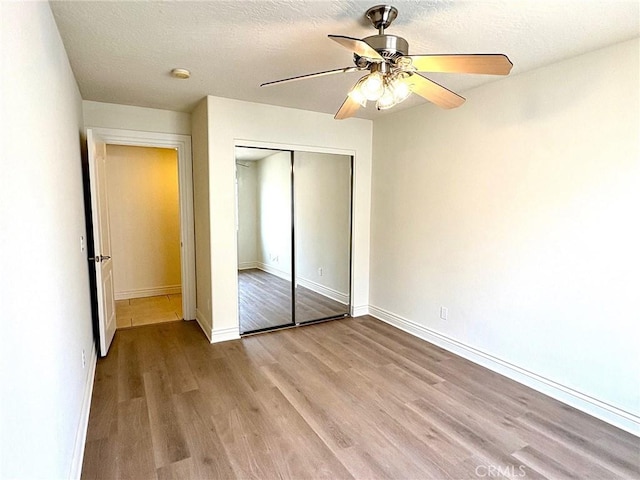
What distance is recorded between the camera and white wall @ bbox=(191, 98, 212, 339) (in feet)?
11.5

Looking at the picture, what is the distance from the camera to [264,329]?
3.93 m

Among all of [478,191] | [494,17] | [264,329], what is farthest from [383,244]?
[494,17]

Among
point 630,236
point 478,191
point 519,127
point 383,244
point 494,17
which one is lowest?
point 383,244

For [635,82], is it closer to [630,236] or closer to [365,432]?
[630,236]

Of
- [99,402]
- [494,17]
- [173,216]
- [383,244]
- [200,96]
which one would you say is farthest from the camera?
[173,216]

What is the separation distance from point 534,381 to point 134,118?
4.40 meters

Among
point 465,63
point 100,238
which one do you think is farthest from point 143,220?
point 465,63

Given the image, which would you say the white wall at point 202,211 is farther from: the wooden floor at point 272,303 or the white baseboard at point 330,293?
the white baseboard at point 330,293

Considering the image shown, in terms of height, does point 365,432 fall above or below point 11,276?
below

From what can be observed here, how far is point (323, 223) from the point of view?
435cm

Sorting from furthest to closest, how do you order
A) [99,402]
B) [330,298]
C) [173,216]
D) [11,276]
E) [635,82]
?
[173,216], [330,298], [99,402], [635,82], [11,276]

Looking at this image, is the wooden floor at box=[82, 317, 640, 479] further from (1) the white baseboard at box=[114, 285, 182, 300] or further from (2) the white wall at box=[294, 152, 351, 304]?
(1) the white baseboard at box=[114, 285, 182, 300]

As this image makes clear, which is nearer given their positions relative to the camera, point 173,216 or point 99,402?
point 99,402

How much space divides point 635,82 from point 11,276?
3199 millimetres
